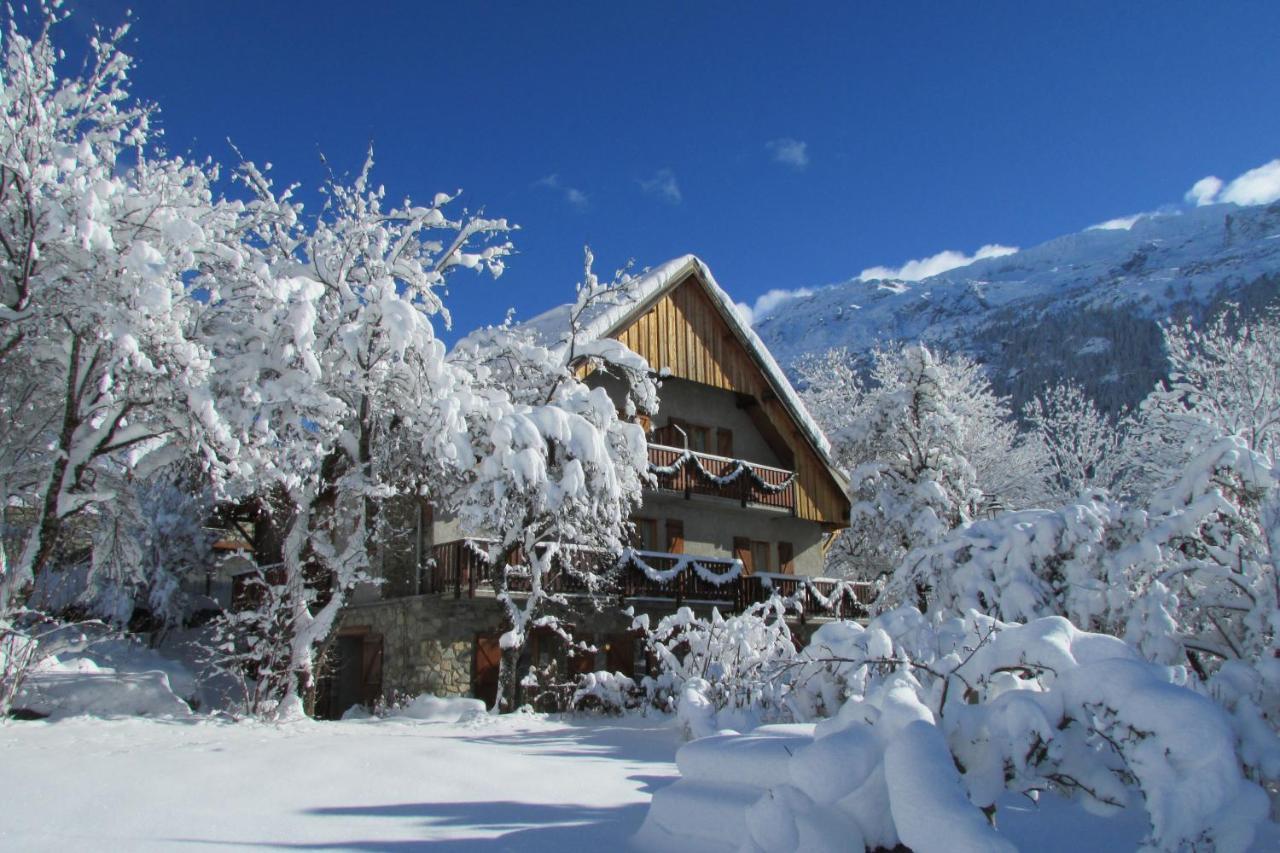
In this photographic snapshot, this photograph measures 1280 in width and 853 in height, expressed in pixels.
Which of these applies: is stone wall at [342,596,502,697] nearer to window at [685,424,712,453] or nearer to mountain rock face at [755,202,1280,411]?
window at [685,424,712,453]

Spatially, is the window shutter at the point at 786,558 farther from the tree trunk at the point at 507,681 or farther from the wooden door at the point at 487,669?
the tree trunk at the point at 507,681

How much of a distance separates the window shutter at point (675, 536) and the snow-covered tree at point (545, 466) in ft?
12.6

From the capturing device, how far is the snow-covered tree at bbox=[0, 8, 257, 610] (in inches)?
439

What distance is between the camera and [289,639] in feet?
46.5

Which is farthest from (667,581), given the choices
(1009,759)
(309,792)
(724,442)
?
(1009,759)

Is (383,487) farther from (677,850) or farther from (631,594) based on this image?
(677,850)

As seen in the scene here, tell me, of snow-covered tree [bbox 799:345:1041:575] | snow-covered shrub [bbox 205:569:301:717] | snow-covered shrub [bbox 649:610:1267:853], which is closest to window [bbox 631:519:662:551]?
snow-covered tree [bbox 799:345:1041:575]

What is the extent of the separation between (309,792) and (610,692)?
9950 millimetres

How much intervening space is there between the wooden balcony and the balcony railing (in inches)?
65.6

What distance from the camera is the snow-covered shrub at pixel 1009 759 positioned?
3.66m

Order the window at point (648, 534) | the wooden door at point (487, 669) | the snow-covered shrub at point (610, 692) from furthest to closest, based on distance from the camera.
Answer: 1. the window at point (648, 534)
2. the wooden door at point (487, 669)
3. the snow-covered shrub at point (610, 692)

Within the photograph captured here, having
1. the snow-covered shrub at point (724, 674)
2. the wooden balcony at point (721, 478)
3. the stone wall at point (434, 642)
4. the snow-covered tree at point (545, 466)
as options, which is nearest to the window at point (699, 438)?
the wooden balcony at point (721, 478)

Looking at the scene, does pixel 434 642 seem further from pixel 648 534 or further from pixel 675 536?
pixel 675 536

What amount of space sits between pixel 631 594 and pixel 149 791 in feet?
47.1
